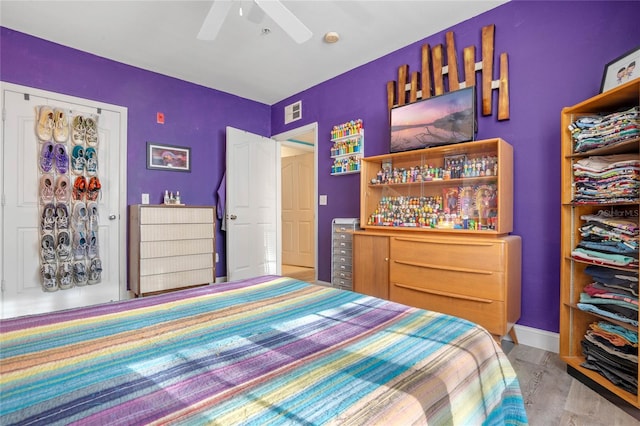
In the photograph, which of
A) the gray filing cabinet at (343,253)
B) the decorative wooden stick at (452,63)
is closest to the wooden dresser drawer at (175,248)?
the gray filing cabinet at (343,253)

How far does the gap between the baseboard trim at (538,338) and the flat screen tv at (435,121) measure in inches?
58.9

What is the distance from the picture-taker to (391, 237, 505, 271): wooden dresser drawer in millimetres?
2064

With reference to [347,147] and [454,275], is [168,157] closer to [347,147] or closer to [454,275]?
[347,147]

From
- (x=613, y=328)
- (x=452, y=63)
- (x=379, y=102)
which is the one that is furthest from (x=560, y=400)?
(x=379, y=102)

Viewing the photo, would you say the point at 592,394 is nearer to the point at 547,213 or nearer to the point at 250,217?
the point at 547,213

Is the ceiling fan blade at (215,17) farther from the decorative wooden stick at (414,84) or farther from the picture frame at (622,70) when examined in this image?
the picture frame at (622,70)

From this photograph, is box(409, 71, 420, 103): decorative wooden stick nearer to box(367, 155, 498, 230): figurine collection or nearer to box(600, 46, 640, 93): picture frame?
box(367, 155, 498, 230): figurine collection

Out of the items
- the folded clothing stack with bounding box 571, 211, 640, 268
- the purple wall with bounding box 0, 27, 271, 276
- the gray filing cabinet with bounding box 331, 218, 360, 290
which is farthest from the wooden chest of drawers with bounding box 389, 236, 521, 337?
the purple wall with bounding box 0, 27, 271, 276

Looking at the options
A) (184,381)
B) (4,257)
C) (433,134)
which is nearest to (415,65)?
(433,134)

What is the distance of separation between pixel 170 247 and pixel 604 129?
372 centimetres

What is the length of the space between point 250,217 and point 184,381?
12.0 feet

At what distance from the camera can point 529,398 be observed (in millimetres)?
1658

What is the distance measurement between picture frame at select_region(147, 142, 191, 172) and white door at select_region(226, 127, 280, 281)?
1.74 feet

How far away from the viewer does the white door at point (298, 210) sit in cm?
573
